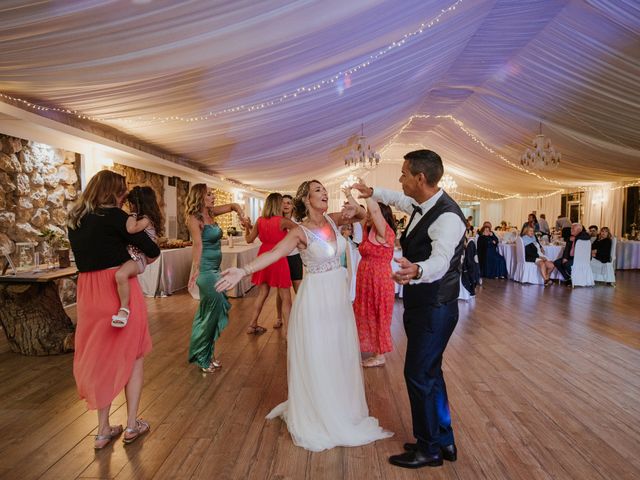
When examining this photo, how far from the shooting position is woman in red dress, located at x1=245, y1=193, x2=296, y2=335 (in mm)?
4656

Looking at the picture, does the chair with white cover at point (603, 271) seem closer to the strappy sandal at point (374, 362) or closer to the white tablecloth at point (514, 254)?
the white tablecloth at point (514, 254)

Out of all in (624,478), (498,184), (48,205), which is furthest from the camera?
(498,184)

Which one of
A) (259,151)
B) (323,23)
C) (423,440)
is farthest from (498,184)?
(423,440)

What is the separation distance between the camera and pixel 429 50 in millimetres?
5145

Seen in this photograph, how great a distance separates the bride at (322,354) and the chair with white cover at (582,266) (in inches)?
288

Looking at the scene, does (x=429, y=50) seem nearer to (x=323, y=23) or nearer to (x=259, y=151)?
(x=323, y=23)

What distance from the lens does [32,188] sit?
5402mm

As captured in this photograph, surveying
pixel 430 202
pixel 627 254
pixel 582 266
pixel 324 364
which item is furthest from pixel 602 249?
pixel 324 364

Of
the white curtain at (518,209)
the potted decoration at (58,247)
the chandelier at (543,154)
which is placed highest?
the chandelier at (543,154)

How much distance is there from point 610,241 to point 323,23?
8182 millimetres

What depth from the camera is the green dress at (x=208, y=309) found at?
11.3 ft

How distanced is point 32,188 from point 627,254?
45.1 ft

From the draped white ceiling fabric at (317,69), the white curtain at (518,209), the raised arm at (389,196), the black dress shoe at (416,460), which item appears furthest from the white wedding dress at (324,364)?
the white curtain at (518,209)

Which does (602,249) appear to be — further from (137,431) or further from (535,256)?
(137,431)
